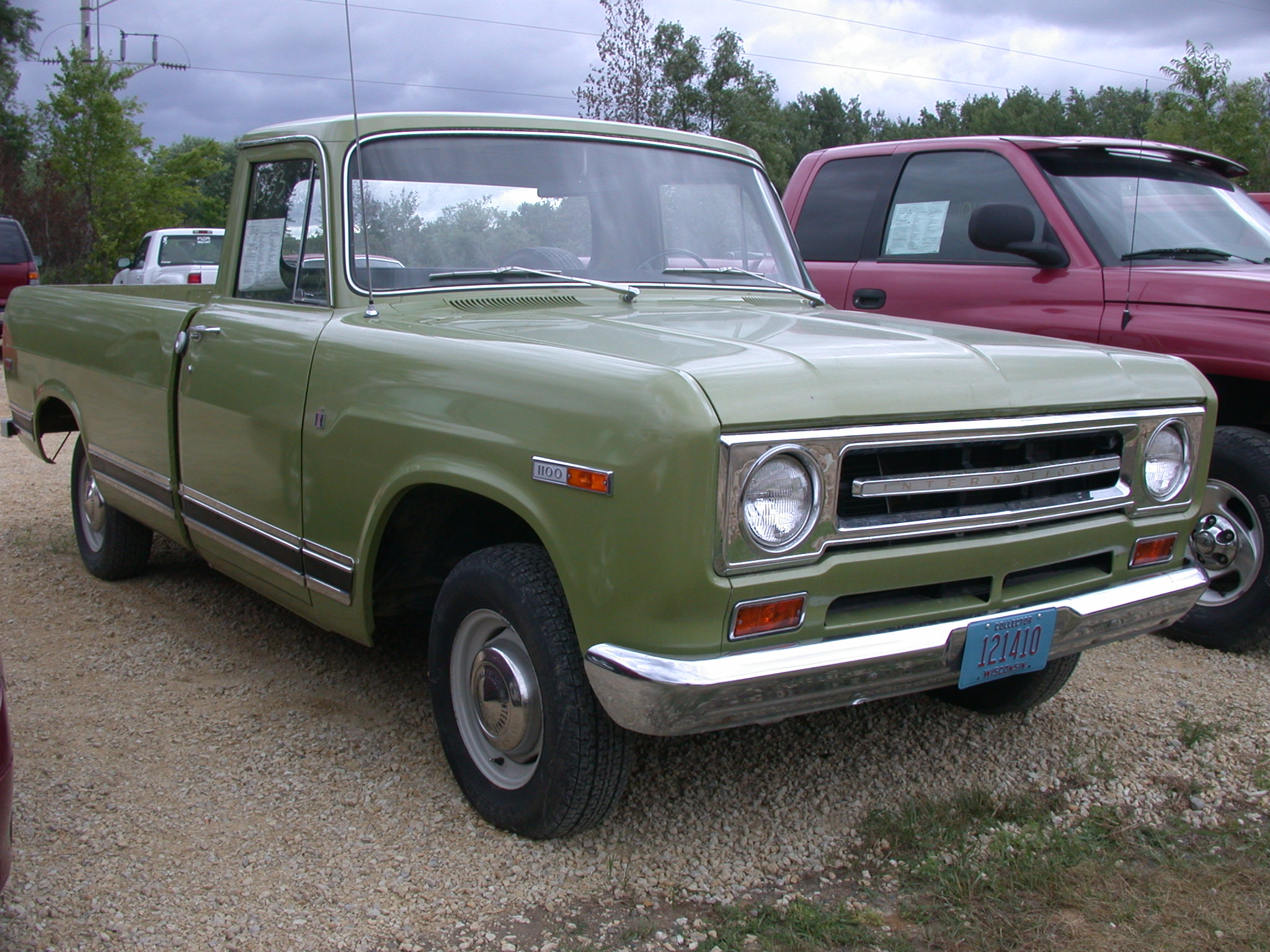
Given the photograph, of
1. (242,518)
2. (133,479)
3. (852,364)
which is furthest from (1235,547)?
(133,479)

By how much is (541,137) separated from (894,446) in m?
1.87

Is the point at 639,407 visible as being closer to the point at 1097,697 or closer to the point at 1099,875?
the point at 1099,875

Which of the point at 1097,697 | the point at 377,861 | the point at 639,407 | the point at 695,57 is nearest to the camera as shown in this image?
the point at 639,407

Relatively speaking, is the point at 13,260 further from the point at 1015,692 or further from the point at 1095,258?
the point at 1015,692

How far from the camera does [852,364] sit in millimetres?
2570

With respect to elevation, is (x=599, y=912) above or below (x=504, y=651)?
below

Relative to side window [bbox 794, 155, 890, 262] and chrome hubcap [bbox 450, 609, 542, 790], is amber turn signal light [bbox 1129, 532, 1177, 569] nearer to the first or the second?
chrome hubcap [bbox 450, 609, 542, 790]

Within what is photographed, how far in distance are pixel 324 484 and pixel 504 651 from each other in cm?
78

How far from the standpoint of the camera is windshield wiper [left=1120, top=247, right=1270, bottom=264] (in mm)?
4824

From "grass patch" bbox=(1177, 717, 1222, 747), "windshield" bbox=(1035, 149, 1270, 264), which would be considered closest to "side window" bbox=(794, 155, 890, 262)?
"windshield" bbox=(1035, 149, 1270, 264)

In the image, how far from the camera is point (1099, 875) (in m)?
2.78

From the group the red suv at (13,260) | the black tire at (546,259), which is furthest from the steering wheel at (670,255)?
the red suv at (13,260)

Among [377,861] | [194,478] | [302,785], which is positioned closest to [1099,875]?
[377,861]

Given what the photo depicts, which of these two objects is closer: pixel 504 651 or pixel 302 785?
pixel 504 651
